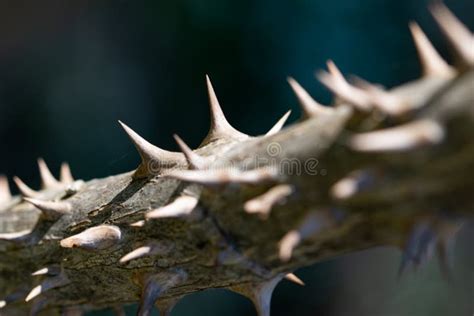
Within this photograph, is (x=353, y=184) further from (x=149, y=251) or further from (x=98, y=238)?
(x=98, y=238)

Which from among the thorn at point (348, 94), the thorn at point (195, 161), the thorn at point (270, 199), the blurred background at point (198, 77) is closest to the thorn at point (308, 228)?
the thorn at point (270, 199)

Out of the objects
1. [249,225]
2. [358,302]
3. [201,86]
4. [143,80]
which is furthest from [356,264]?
[249,225]

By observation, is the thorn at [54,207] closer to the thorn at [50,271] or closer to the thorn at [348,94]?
the thorn at [50,271]

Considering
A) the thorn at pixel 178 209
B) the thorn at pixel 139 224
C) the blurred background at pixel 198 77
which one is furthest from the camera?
the blurred background at pixel 198 77

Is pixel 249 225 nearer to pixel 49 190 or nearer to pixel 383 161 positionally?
pixel 383 161

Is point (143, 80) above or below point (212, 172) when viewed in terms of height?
below

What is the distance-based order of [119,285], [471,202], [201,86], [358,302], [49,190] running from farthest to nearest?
1. [201,86]
2. [358,302]
3. [49,190]
4. [119,285]
5. [471,202]

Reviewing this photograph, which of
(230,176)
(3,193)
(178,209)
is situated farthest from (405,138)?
(3,193)
